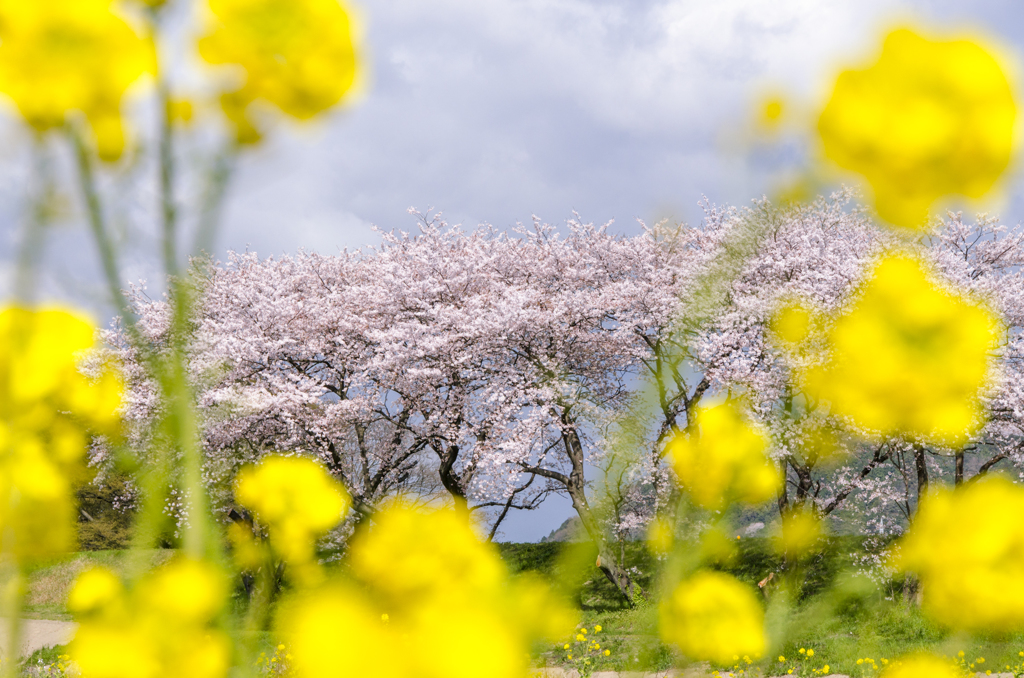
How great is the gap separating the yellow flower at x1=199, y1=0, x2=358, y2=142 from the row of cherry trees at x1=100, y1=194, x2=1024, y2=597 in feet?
26.7

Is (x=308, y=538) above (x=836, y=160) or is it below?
below

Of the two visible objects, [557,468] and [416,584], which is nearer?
[416,584]

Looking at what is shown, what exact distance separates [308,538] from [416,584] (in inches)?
20.2

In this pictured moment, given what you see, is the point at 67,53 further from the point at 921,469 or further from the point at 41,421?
the point at 921,469

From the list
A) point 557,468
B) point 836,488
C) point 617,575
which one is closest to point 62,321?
point 617,575

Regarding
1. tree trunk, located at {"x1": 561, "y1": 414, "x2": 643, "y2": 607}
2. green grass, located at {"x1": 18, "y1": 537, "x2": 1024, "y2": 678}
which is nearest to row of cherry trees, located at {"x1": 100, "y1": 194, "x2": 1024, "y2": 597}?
tree trunk, located at {"x1": 561, "y1": 414, "x2": 643, "y2": 607}

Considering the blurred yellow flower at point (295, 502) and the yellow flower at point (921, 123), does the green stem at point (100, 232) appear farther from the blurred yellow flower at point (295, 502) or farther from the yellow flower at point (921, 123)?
the yellow flower at point (921, 123)

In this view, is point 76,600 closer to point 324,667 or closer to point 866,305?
point 324,667

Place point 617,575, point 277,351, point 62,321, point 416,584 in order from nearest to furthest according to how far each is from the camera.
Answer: point 416,584 → point 62,321 → point 617,575 → point 277,351

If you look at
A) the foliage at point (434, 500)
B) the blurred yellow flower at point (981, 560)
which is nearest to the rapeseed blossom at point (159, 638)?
the foliage at point (434, 500)

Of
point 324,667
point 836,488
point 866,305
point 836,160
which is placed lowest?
point 324,667

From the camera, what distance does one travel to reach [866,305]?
813mm

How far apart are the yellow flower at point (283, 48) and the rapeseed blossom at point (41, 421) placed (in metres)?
0.47

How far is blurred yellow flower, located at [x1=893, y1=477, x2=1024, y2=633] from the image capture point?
0.93 metres
